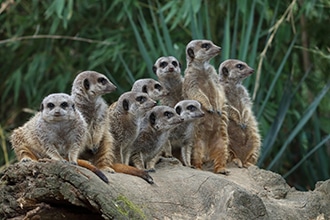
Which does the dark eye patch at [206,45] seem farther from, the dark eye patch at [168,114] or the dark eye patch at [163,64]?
the dark eye patch at [168,114]

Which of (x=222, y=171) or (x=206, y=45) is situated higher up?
(x=206, y=45)

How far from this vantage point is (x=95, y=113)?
533 centimetres

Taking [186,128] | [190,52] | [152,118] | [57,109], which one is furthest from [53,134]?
[190,52]

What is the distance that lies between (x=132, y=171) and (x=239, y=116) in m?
1.63

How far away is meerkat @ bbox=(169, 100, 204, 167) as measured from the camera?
579cm

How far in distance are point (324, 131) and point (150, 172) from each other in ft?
13.5

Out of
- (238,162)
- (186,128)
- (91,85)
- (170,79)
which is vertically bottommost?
(238,162)

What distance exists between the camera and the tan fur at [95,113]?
204 inches

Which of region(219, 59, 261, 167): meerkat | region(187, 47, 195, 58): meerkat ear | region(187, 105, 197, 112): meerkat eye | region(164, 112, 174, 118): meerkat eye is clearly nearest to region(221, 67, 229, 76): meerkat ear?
region(219, 59, 261, 167): meerkat

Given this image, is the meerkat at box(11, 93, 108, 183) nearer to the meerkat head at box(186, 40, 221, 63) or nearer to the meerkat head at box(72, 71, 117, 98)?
the meerkat head at box(72, 71, 117, 98)

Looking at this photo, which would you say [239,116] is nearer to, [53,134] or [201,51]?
[201,51]

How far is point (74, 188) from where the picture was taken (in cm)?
425

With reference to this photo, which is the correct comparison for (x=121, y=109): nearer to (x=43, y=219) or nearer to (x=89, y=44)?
(x=43, y=219)

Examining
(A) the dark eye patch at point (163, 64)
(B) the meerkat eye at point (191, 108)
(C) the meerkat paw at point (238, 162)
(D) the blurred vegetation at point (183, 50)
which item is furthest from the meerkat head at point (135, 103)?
(D) the blurred vegetation at point (183, 50)
